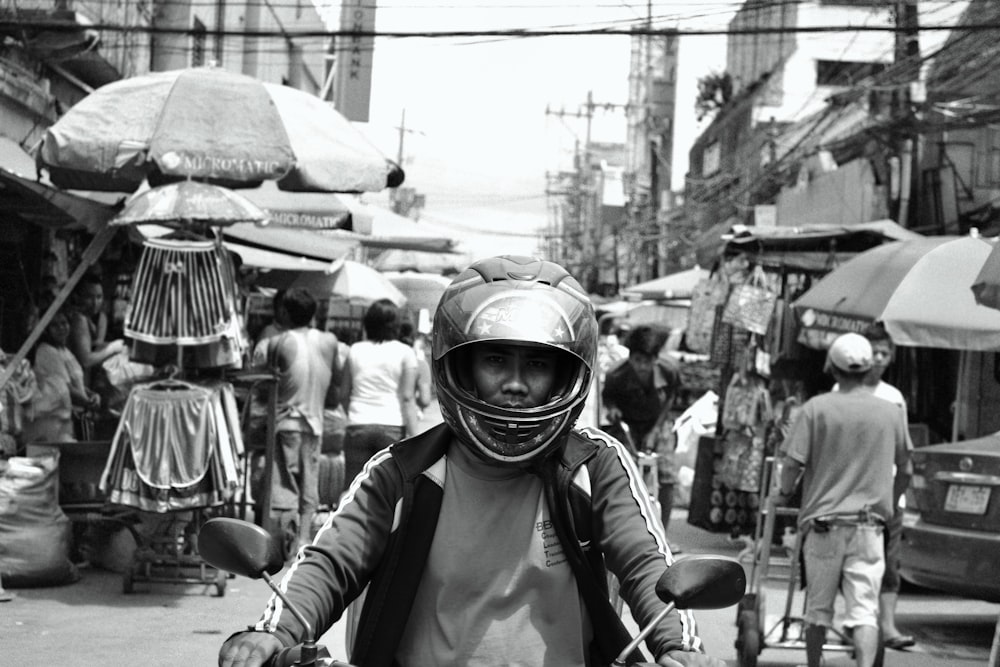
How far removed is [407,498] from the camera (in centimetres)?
326

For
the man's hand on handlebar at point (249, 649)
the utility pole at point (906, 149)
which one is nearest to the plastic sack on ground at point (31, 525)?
the man's hand on handlebar at point (249, 649)

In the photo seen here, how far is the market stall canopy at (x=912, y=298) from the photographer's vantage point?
1047cm

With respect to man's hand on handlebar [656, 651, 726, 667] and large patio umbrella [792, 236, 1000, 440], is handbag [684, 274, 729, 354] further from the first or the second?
man's hand on handlebar [656, 651, 726, 667]

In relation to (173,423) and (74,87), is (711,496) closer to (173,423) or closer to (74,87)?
(173,423)

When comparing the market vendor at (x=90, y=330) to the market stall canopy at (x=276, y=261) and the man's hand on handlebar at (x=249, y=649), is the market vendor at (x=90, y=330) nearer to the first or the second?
the market stall canopy at (x=276, y=261)

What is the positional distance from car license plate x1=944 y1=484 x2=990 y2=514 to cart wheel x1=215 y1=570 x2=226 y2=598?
4611 mm

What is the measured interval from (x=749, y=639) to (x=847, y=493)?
97cm

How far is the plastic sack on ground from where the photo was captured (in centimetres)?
912

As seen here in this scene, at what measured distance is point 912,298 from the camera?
35.3 feet

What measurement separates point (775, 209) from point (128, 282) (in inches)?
697

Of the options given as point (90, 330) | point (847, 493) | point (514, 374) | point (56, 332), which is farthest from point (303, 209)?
point (514, 374)

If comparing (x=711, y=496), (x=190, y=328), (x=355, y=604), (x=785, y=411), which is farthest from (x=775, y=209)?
(x=355, y=604)

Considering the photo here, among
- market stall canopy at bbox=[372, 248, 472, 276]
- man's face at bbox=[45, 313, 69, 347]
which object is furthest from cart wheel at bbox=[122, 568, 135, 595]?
market stall canopy at bbox=[372, 248, 472, 276]

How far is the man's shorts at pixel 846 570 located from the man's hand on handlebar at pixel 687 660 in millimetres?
4757
